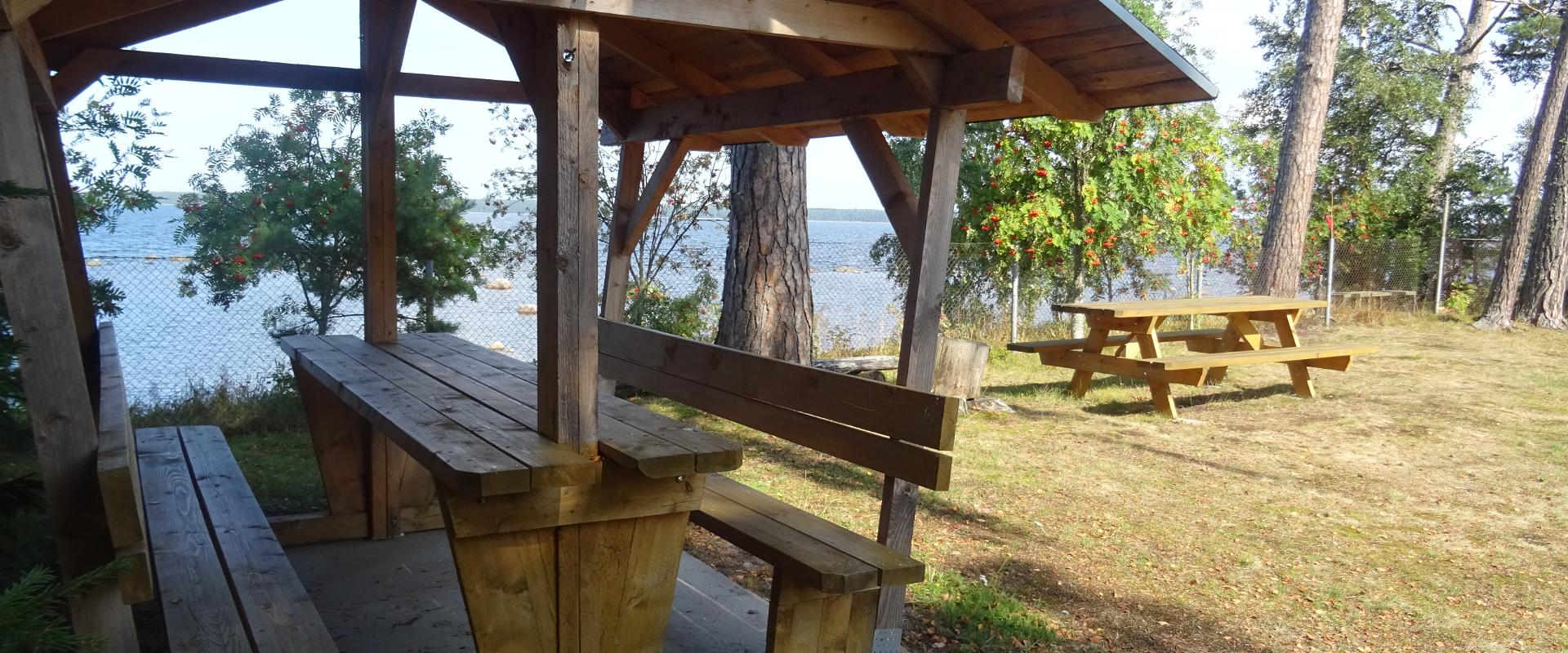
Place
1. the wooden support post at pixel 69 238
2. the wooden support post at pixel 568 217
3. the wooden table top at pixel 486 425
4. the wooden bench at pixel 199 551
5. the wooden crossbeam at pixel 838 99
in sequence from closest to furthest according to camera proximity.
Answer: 1. the wooden bench at pixel 199 551
2. the wooden table top at pixel 486 425
3. the wooden support post at pixel 568 217
4. the wooden crossbeam at pixel 838 99
5. the wooden support post at pixel 69 238

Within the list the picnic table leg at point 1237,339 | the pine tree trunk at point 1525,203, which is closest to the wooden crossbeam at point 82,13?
the picnic table leg at point 1237,339

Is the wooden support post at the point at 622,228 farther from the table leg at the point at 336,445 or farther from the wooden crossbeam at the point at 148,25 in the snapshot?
the wooden crossbeam at the point at 148,25

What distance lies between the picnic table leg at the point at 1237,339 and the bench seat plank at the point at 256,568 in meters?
8.22

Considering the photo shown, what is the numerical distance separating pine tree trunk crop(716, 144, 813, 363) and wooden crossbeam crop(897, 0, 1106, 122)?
14.8 feet

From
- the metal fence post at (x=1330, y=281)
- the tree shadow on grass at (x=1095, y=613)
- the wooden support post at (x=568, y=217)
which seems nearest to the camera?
the wooden support post at (x=568, y=217)

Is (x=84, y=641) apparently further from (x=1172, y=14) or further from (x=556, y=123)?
(x=1172, y=14)

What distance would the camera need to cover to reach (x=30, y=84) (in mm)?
3574

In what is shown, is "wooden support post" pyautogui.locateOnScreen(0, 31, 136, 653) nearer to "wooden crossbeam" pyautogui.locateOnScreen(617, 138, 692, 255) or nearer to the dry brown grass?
the dry brown grass

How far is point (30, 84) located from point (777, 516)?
2.90 meters

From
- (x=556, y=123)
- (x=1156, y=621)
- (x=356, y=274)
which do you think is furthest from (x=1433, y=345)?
(x=556, y=123)

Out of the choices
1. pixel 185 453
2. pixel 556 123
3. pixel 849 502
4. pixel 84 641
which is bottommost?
pixel 849 502

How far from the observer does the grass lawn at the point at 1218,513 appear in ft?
14.6

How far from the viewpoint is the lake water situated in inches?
444

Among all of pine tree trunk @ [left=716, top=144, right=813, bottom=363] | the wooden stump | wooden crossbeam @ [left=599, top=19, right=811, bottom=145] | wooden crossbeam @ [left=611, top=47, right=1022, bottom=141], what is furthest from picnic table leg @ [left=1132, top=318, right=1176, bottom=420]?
wooden crossbeam @ [left=611, top=47, right=1022, bottom=141]
